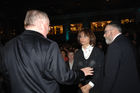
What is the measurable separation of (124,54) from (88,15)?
1681cm

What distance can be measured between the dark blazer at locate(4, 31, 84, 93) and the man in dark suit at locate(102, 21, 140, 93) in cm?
73

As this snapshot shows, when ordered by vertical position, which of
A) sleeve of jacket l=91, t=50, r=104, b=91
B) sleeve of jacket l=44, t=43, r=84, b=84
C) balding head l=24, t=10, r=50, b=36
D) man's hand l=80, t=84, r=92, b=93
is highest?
balding head l=24, t=10, r=50, b=36

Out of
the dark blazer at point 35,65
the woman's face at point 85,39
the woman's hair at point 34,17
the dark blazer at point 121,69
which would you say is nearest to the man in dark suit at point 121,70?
the dark blazer at point 121,69

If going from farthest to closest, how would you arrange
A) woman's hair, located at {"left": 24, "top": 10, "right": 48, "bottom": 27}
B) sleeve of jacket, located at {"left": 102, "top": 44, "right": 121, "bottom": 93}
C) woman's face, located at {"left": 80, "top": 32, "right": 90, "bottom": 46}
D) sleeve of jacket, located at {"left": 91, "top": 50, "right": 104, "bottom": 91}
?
woman's face, located at {"left": 80, "top": 32, "right": 90, "bottom": 46}, sleeve of jacket, located at {"left": 91, "top": 50, "right": 104, "bottom": 91}, sleeve of jacket, located at {"left": 102, "top": 44, "right": 121, "bottom": 93}, woman's hair, located at {"left": 24, "top": 10, "right": 48, "bottom": 27}

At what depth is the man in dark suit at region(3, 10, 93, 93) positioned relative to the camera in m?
1.62

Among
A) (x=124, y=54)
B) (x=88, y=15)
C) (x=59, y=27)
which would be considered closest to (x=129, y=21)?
(x=88, y=15)

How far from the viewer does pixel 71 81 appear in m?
1.77

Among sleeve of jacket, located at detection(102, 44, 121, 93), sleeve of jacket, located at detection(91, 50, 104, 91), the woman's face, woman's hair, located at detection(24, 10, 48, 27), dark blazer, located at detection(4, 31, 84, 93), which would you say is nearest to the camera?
dark blazer, located at detection(4, 31, 84, 93)

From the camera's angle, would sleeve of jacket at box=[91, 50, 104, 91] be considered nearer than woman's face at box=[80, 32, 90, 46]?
Yes

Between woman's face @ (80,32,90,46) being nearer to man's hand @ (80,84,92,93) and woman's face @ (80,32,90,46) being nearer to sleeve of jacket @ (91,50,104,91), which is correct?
sleeve of jacket @ (91,50,104,91)

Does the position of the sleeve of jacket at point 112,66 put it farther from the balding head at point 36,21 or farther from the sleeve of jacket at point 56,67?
the balding head at point 36,21

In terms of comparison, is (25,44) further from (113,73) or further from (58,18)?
(58,18)

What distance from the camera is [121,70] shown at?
7.07 ft

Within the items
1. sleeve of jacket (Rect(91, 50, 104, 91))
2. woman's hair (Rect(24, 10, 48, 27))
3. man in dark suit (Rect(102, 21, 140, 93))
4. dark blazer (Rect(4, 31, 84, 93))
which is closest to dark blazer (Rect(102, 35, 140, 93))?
man in dark suit (Rect(102, 21, 140, 93))
